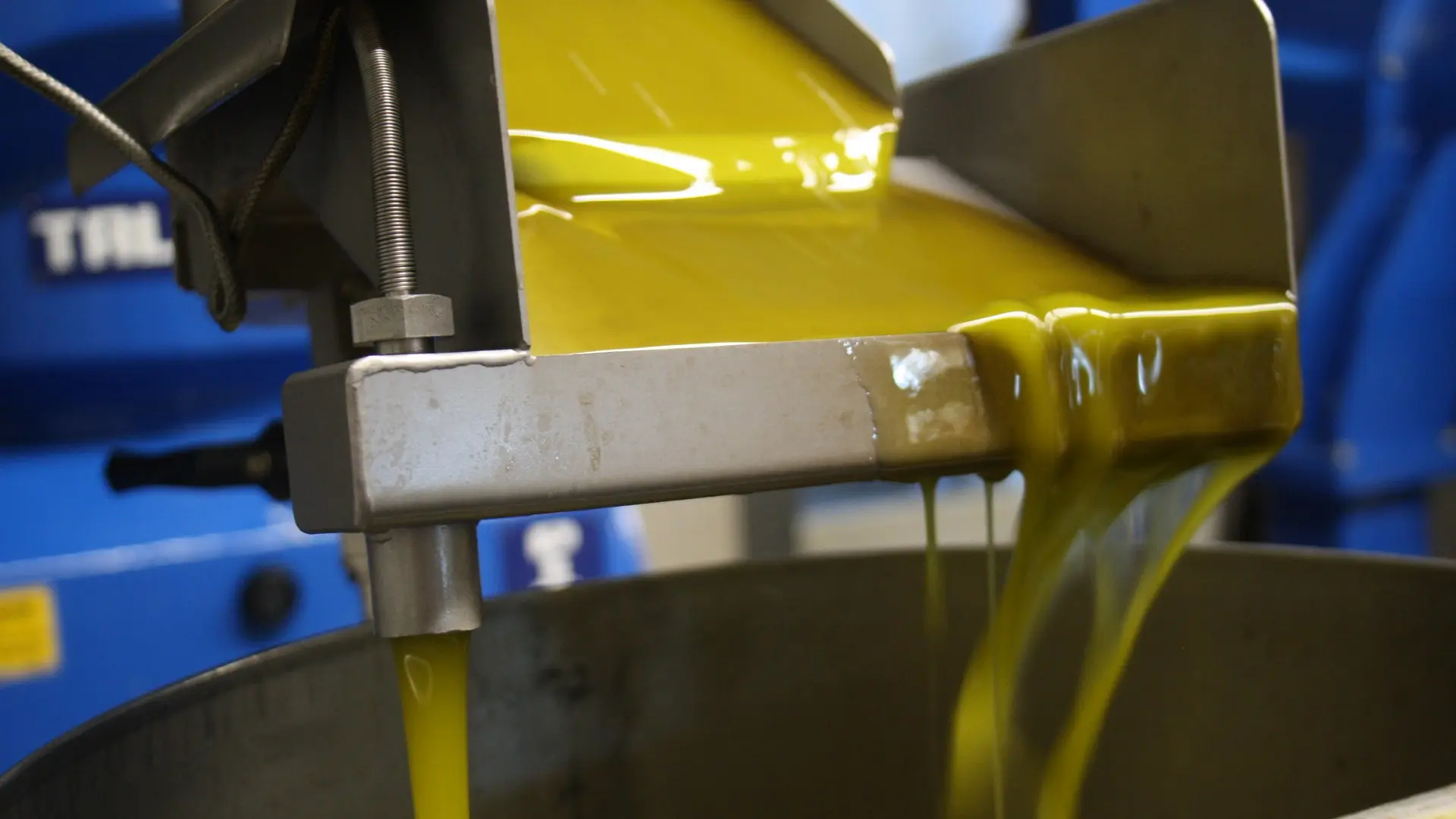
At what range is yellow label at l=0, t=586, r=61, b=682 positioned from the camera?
2.48ft

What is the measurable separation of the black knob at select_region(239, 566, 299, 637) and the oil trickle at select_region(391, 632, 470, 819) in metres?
0.41

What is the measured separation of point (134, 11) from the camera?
2.60 feet

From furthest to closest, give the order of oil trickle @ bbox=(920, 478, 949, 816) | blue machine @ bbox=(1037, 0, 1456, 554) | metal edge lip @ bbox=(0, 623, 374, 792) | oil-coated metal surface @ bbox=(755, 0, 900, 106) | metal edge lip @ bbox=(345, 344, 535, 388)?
blue machine @ bbox=(1037, 0, 1456, 554), oil trickle @ bbox=(920, 478, 949, 816), oil-coated metal surface @ bbox=(755, 0, 900, 106), metal edge lip @ bbox=(0, 623, 374, 792), metal edge lip @ bbox=(345, 344, 535, 388)

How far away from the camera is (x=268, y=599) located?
83 centimetres

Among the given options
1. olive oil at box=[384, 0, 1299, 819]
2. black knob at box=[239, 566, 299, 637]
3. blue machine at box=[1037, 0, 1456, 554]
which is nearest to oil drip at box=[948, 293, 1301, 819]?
olive oil at box=[384, 0, 1299, 819]

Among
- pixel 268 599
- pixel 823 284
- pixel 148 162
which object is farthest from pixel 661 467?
pixel 268 599

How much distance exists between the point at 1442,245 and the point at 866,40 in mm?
1049

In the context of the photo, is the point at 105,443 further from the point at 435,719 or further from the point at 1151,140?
the point at 1151,140

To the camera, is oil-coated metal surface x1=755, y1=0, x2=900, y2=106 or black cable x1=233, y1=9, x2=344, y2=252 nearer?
black cable x1=233, y1=9, x2=344, y2=252

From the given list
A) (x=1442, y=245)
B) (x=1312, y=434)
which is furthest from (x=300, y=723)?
(x=1442, y=245)

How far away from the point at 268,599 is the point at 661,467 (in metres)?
0.56

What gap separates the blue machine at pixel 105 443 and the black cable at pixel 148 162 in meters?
0.37

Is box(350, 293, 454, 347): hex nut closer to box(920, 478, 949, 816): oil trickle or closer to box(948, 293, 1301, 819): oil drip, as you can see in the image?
box(948, 293, 1301, 819): oil drip

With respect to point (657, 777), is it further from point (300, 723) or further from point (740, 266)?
point (740, 266)
